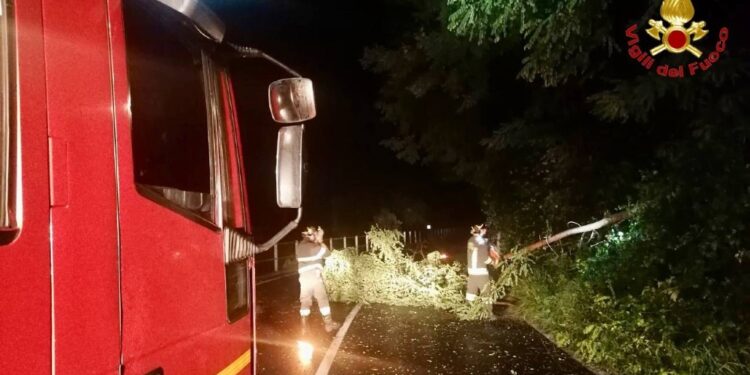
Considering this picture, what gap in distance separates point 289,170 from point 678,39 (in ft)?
21.8

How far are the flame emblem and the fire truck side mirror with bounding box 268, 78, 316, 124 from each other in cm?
616

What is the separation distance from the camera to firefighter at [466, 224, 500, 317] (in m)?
10.8

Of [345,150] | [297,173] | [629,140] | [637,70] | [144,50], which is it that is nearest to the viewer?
[144,50]

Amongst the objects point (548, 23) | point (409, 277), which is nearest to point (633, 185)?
point (548, 23)

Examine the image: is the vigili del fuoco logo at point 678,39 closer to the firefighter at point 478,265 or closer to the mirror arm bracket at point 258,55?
the firefighter at point 478,265

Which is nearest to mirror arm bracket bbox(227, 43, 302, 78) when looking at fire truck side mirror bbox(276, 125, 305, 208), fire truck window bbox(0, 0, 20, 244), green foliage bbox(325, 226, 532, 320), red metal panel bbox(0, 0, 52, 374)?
fire truck side mirror bbox(276, 125, 305, 208)

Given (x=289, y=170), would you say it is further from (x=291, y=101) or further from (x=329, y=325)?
(x=329, y=325)

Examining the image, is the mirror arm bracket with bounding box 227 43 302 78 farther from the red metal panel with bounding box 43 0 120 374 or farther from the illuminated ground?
the illuminated ground

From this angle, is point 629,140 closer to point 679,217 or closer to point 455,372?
point 679,217

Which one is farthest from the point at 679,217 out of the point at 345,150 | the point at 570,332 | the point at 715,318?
the point at 345,150

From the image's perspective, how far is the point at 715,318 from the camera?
645cm

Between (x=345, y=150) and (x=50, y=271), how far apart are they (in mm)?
38183

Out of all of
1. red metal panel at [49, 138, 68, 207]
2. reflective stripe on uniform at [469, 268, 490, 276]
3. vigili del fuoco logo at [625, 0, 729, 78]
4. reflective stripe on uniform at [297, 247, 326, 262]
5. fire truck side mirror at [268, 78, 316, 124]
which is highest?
vigili del fuoco logo at [625, 0, 729, 78]

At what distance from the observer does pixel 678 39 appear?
7.81m
